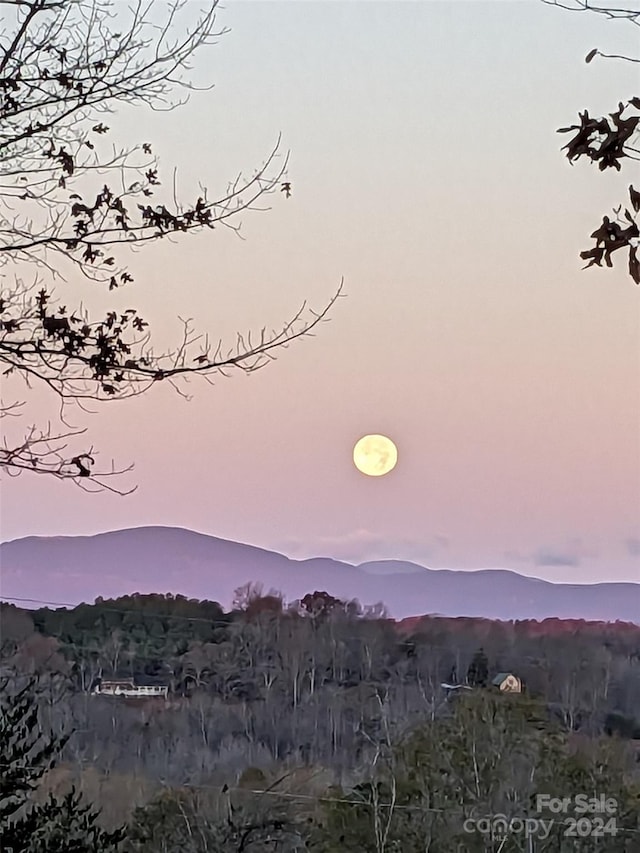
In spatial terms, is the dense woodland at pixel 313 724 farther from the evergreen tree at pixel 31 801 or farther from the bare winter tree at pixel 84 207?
the bare winter tree at pixel 84 207

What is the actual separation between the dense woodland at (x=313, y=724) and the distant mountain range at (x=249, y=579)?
54 mm

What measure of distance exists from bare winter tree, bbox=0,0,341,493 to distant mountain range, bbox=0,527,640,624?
2.34 ft

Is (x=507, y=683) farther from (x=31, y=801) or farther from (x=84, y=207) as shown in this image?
(x=84, y=207)

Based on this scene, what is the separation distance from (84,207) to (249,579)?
1.20 meters

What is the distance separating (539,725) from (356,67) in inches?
69.8

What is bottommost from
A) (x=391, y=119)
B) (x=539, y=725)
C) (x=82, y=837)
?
(x=82, y=837)

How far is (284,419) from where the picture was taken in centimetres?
278

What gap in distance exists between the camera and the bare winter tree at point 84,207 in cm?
196

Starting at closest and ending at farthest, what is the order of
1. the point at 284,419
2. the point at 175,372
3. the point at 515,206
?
the point at 175,372
the point at 515,206
the point at 284,419

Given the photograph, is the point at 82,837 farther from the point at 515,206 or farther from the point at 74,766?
the point at 515,206

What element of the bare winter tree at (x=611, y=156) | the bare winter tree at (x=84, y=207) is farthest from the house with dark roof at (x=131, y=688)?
the bare winter tree at (x=611, y=156)

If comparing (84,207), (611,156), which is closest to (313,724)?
(84,207)

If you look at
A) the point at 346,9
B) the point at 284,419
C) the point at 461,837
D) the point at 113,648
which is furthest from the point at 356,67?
the point at 461,837

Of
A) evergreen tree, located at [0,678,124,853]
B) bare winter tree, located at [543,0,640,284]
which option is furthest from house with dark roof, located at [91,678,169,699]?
bare winter tree, located at [543,0,640,284]
